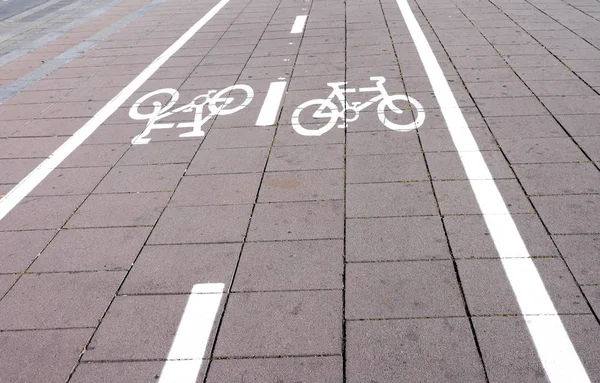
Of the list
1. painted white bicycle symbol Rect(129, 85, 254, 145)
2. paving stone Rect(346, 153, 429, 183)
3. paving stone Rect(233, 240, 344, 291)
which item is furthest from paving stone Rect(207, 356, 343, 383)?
painted white bicycle symbol Rect(129, 85, 254, 145)

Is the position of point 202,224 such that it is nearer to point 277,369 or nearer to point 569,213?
point 277,369

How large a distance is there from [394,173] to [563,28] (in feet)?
21.8

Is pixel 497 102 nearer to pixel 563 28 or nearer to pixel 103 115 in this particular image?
pixel 563 28

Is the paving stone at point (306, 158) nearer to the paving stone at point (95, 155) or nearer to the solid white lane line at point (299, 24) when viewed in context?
the paving stone at point (95, 155)

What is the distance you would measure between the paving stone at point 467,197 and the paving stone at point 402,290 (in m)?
0.85

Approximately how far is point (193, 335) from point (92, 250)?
5.17 feet

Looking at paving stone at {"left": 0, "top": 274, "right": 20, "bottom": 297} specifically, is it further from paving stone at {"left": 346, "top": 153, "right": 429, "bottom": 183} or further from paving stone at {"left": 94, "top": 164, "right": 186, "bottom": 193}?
paving stone at {"left": 346, "top": 153, "right": 429, "bottom": 183}

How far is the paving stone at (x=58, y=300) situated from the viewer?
4.24 m

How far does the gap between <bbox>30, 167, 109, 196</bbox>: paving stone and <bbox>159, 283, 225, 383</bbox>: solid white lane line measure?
2.37 meters

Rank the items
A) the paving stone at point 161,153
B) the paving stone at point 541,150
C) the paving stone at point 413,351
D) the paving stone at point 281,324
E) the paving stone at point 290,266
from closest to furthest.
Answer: the paving stone at point 413,351, the paving stone at point 281,324, the paving stone at point 290,266, the paving stone at point 541,150, the paving stone at point 161,153

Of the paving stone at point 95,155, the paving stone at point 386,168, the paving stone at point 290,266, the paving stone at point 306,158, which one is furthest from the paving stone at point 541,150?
the paving stone at point 95,155

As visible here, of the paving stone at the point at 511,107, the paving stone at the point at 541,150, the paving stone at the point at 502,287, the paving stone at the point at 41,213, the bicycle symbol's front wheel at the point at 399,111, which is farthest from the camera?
the paving stone at the point at 511,107

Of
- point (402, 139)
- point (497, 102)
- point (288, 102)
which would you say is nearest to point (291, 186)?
point (402, 139)

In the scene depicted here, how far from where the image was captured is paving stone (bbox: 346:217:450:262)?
4.63 meters
